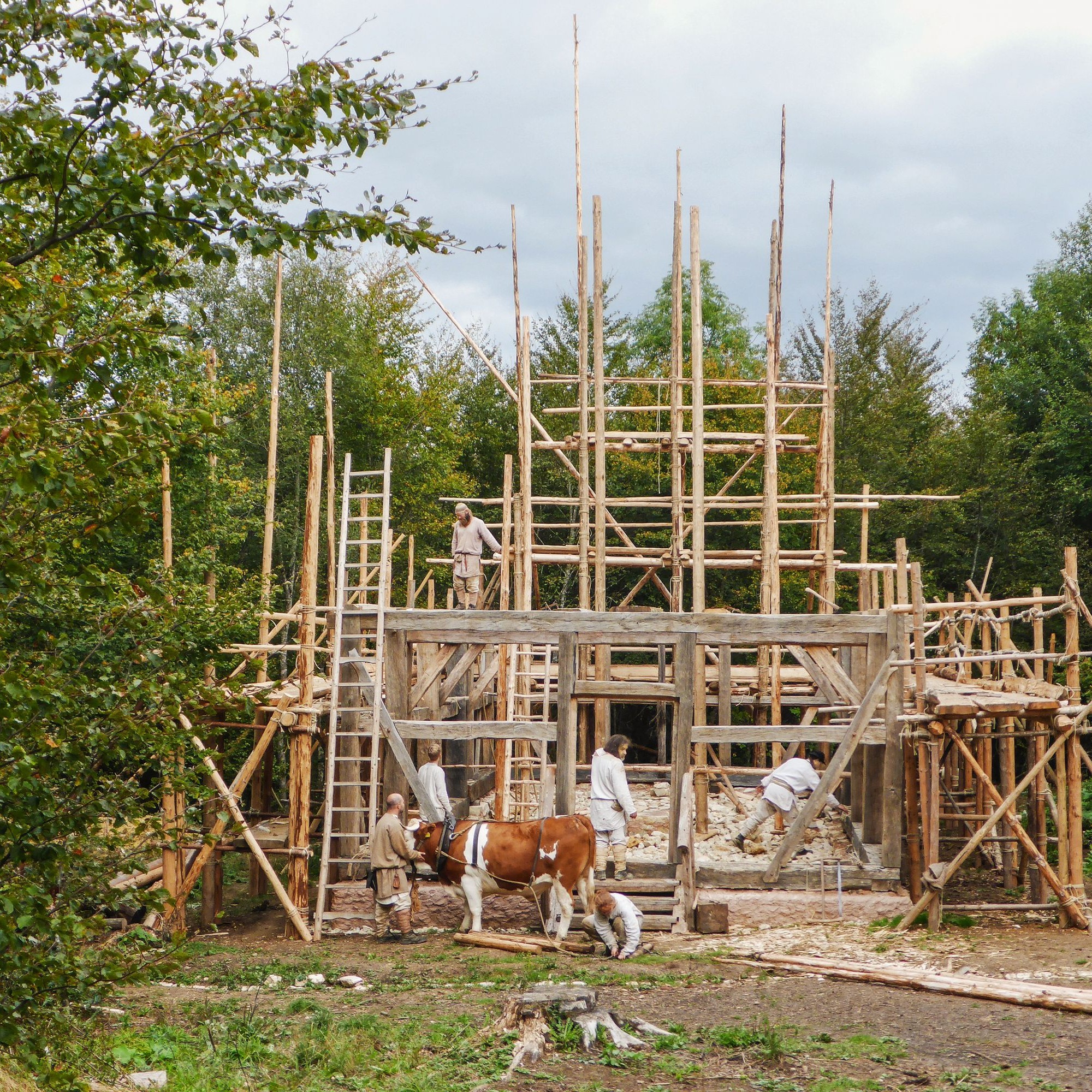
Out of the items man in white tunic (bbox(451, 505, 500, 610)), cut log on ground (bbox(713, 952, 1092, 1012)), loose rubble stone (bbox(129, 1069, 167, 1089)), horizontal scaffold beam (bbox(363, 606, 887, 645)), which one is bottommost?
cut log on ground (bbox(713, 952, 1092, 1012))

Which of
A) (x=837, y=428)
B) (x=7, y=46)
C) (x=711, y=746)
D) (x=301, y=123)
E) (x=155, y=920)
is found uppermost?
(x=837, y=428)

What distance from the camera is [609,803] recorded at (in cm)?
1327

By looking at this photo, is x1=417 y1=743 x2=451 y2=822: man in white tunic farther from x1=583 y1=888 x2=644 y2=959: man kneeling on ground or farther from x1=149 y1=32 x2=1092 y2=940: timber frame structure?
x1=583 y1=888 x2=644 y2=959: man kneeling on ground

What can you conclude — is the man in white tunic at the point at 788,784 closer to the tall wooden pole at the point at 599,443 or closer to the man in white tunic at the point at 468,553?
the tall wooden pole at the point at 599,443

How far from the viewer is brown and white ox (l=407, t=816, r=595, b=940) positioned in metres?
12.3

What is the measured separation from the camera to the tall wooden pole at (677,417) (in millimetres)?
16969

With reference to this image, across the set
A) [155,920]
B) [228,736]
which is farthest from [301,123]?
[228,736]

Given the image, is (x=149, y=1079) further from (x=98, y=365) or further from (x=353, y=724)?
(x=353, y=724)

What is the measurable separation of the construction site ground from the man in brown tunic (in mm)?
293

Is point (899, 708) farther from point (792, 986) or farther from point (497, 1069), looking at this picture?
point (497, 1069)

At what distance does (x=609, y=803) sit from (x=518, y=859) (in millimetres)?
1341

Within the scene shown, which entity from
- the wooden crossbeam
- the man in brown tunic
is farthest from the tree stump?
the wooden crossbeam

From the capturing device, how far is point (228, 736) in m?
20.4

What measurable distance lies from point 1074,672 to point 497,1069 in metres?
7.51
